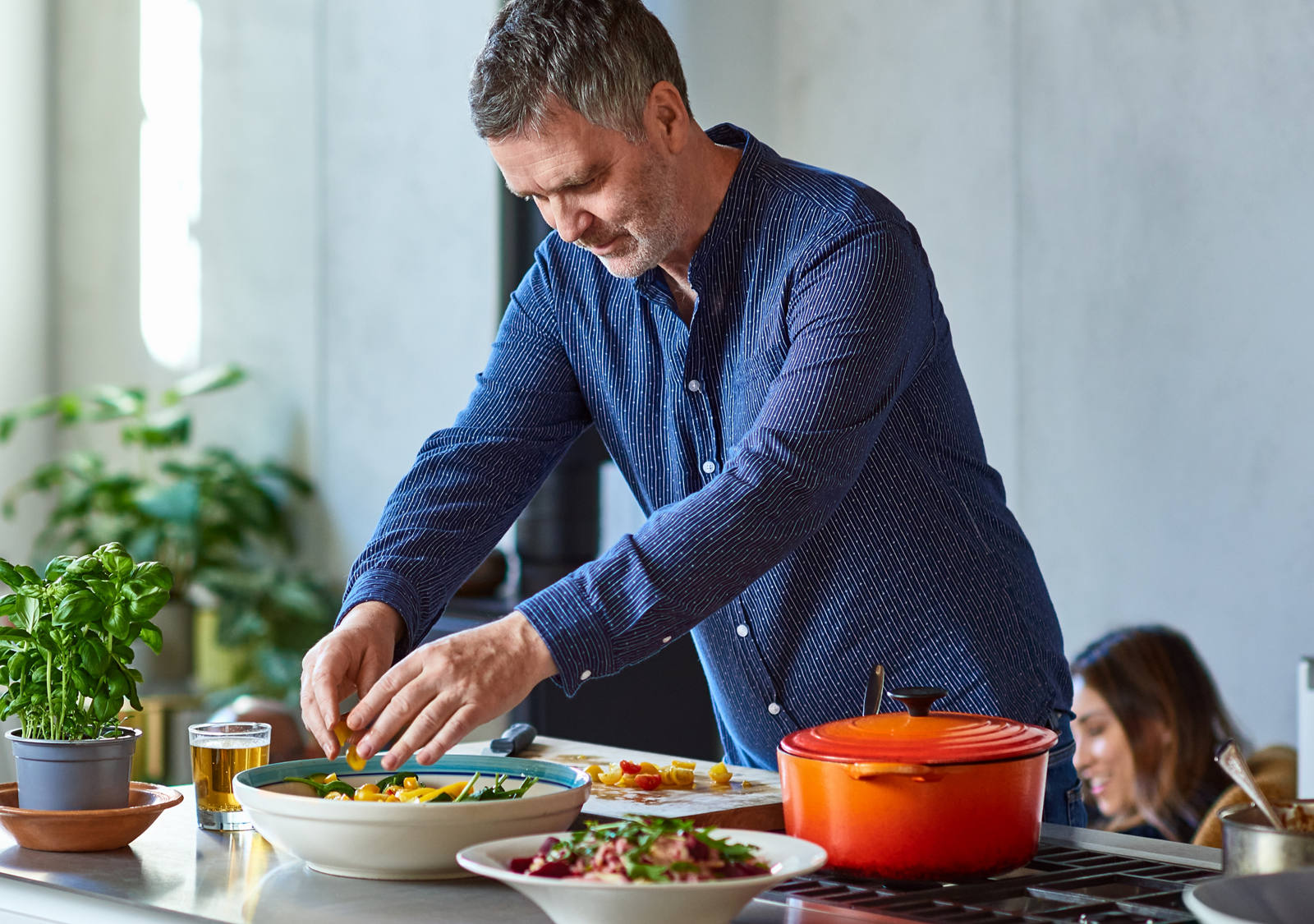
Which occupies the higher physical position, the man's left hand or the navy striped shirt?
the navy striped shirt

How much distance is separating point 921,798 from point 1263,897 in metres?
0.28

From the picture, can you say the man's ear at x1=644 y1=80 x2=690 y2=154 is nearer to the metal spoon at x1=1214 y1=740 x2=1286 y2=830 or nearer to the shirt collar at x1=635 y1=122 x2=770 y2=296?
the shirt collar at x1=635 y1=122 x2=770 y2=296

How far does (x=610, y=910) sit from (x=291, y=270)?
16.2 feet

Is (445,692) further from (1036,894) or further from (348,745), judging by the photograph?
(1036,894)

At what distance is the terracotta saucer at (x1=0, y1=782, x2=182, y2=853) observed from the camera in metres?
1.38

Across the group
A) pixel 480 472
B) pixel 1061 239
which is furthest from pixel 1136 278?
pixel 480 472

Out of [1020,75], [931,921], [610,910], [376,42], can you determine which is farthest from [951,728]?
[376,42]

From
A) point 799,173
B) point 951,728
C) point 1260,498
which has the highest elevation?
point 799,173

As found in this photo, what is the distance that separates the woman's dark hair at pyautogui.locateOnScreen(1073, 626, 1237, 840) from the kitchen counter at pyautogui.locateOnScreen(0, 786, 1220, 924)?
6.12 ft

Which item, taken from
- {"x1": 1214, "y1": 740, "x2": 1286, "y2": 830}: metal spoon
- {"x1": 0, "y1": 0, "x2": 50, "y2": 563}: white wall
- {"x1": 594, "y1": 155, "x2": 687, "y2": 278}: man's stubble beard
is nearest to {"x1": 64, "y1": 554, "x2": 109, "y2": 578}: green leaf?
{"x1": 594, "y1": 155, "x2": 687, "y2": 278}: man's stubble beard

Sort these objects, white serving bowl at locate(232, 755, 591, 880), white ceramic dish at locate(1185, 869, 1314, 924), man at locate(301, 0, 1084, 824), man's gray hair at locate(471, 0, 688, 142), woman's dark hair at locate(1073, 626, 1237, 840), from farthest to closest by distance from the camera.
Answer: woman's dark hair at locate(1073, 626, 1237, 840) < man's gray hair at locate(471, 0, 688, 142) < man at locate(301, 0, 1084, 824) < white serving bowl at locate(232, 755, 591, 880) < white ceramic dish at locate(1185, 869, 1314, 924)

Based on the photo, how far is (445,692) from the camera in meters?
1.27

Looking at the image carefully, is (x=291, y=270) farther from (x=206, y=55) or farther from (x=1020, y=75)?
(x=1020, y=75)

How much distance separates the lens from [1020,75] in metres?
3.97
